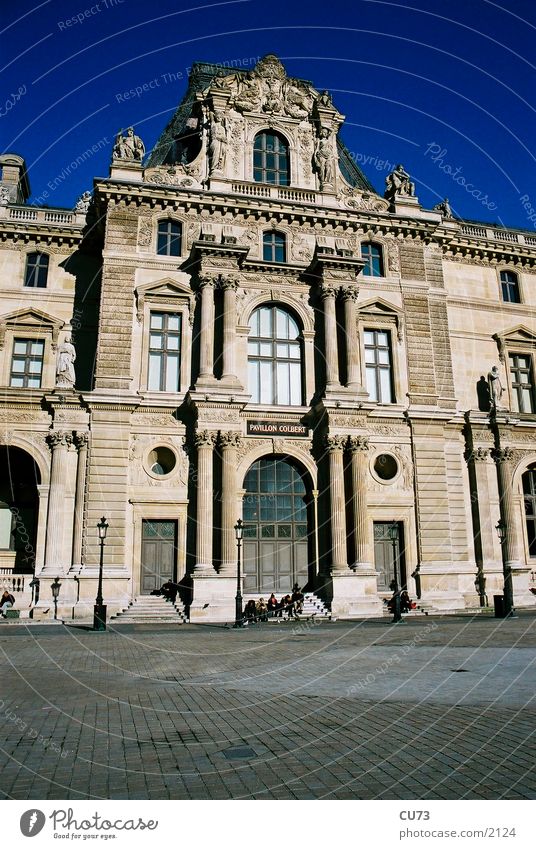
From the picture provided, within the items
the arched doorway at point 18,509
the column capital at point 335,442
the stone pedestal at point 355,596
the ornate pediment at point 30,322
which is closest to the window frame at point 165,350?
the ornate pediment at point 30,322

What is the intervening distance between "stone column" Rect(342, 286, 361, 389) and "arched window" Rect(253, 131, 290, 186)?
7.87 meters

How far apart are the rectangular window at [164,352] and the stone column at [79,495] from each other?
4.37 meters

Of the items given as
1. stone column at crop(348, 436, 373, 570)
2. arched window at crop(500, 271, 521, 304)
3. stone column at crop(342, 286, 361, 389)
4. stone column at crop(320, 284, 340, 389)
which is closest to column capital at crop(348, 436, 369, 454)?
stone column at crop(348, 436, 373, 570)

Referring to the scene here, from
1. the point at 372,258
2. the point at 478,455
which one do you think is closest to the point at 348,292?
the point at 372,258

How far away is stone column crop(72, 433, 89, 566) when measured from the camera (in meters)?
28.7

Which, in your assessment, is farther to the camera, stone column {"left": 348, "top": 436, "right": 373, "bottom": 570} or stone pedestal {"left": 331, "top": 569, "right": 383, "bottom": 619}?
stone column {"left": 348, "top": 436, "right": 373, "bottom": 570}

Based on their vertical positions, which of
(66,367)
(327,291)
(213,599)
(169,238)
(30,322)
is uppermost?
(169,238)

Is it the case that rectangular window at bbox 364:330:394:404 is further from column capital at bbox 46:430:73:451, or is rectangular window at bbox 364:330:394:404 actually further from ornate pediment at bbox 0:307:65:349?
ornate pediment at bbox 0:307:65:349

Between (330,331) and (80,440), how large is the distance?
13549mm

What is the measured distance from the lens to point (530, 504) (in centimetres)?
3688

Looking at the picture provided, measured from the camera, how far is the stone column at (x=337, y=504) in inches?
1191

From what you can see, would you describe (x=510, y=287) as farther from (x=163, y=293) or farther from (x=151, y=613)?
(x=151, y=613)

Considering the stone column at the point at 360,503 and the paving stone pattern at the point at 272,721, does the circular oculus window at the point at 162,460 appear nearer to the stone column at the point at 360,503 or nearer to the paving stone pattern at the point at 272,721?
the stone column at the point at 360,503

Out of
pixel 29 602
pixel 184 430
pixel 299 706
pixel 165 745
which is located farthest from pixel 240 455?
pixel 165 745
